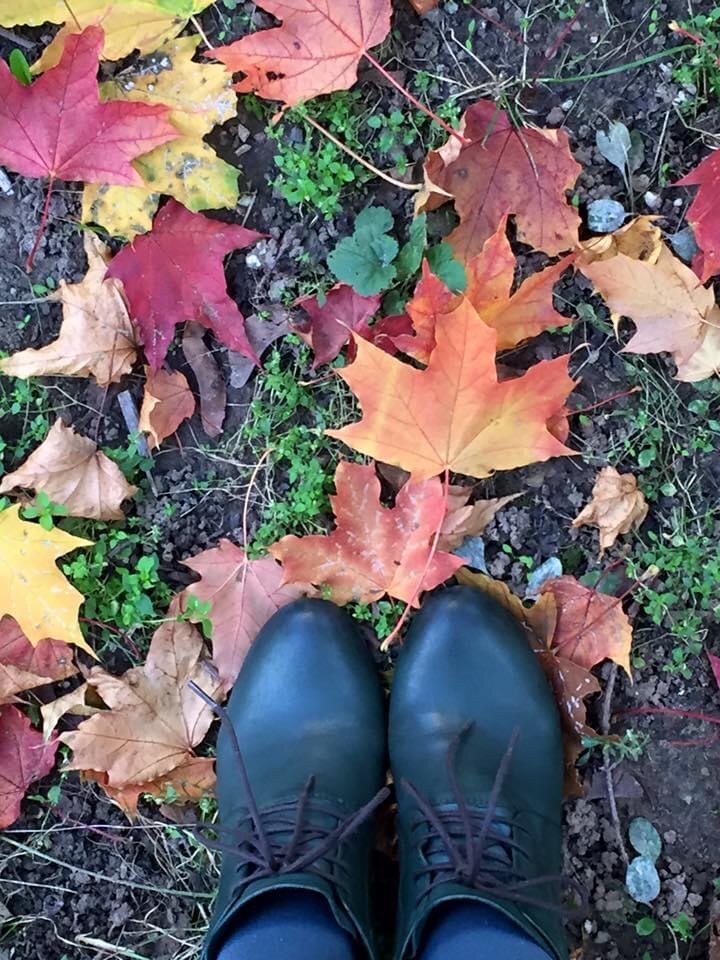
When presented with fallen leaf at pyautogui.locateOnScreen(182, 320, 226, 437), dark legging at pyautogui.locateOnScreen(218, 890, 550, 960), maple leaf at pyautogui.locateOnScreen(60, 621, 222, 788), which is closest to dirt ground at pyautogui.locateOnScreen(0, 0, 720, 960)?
fallen leaf at pyautogui.locateOnScreen(182, 320, 226, 437)

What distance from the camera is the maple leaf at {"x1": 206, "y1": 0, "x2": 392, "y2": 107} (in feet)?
4.13

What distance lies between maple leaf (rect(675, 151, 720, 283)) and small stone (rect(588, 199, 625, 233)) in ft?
0.35

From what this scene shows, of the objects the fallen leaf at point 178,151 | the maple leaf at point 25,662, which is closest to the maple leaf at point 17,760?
the maple leaf at point 25,662

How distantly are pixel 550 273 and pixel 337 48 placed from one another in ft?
1.52

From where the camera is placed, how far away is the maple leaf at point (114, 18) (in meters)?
1.29

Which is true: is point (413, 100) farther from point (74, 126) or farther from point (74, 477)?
point (74, 477)

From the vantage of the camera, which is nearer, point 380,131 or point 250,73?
point 250,73

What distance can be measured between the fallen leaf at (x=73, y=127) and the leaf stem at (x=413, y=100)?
327mm

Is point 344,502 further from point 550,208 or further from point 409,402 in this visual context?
point 550,208

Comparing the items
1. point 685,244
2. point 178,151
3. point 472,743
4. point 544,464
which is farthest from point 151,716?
point 685,244

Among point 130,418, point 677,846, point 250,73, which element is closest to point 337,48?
point 250,73

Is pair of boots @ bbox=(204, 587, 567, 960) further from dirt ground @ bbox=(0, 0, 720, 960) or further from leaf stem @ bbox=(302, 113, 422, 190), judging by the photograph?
leaf stem @ bbox=(302, 113, 422, 190)

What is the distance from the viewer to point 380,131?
4.66ft

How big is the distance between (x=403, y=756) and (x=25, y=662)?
2.11ft
